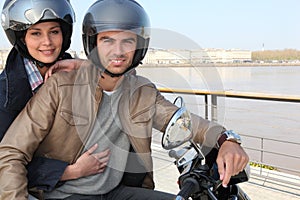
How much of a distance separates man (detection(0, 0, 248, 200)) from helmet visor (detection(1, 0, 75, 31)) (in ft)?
0.83

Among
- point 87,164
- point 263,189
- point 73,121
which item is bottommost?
point 263,189

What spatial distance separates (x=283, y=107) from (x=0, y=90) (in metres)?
5.85

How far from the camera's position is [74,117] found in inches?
42.5

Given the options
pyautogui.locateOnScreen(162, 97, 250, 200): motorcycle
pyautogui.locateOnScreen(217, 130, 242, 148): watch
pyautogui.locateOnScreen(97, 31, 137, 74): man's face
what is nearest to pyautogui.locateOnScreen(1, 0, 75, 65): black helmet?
pyautogui.locateOnScreen(97, 31, 137, 74): man's face

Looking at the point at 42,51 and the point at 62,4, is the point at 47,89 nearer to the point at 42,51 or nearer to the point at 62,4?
the point at 42,51

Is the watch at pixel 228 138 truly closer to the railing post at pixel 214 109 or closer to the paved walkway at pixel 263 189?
the railing post at pixel 214 109

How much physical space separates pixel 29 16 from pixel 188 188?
33.8 inches

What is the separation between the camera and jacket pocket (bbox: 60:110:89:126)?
1071mm

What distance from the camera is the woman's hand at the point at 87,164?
112 centimetres

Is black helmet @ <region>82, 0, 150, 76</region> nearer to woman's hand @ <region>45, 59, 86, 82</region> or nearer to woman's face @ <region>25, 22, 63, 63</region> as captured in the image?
woman's hand @ <region>45, 59, 86, 82</region>

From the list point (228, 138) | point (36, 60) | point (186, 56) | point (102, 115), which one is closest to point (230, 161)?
point (228, 138)

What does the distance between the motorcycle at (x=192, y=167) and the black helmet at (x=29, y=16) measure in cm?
63

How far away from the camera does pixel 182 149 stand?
1032 mm

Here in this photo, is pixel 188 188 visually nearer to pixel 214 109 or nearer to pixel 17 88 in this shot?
pixel 214 109
